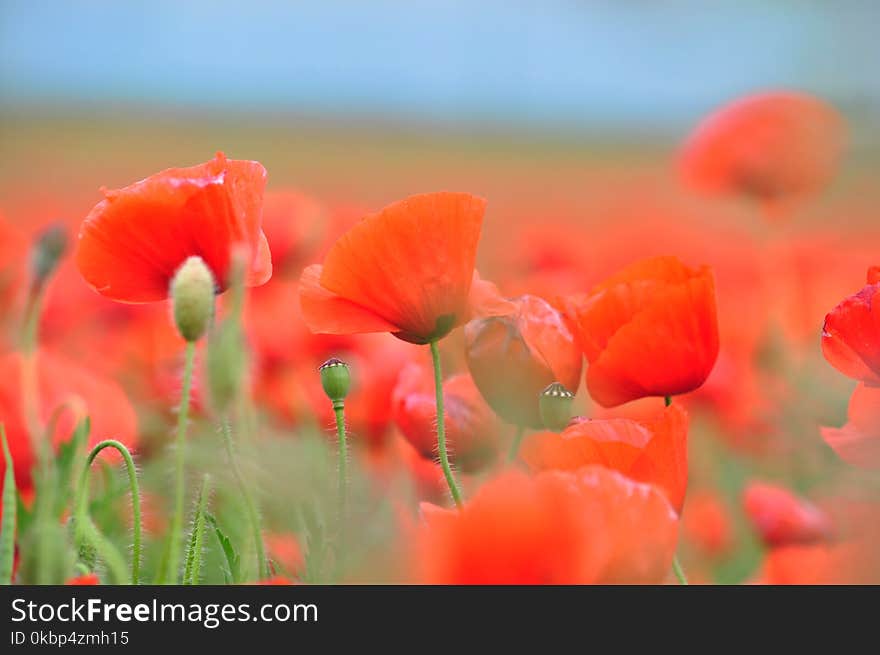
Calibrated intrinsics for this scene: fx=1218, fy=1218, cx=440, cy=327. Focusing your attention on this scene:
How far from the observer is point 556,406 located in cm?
37

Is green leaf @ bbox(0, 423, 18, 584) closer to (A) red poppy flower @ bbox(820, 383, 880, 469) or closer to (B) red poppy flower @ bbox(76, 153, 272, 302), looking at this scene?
(B) red poppy flower @ bbox(76, 153, 272, 302)

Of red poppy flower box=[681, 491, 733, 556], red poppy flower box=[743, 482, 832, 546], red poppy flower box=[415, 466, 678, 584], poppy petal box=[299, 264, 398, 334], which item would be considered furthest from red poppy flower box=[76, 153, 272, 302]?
red poppy flower box=[681, 491, 733, 556]

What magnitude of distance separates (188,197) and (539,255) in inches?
31.0

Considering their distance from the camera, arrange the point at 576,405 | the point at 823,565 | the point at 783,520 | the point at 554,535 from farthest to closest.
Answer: the point at 576,405
the point at 783,520
the point at 823,565
the point at 554,535

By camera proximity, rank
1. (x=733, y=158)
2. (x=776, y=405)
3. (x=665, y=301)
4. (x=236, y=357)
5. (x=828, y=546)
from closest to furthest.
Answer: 1. (x=236, y=357)
2. (x=665, y=301)
3. (x=828, y=546)
4. (x=776, y=405)
5. (x=733, y=158)

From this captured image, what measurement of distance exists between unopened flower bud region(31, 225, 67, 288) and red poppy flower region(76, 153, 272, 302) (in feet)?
0.43

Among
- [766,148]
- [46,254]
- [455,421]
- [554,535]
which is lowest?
[554,535]

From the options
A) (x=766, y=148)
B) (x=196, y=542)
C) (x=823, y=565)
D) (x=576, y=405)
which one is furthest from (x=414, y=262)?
(x=766, y=148)

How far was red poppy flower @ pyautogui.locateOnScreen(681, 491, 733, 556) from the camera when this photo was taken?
75 cm

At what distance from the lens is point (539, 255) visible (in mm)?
1130

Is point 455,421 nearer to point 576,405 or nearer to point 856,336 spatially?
point 856,336

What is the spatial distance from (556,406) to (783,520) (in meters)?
0.28

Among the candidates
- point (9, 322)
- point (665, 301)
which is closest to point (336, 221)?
point (9, 322)
